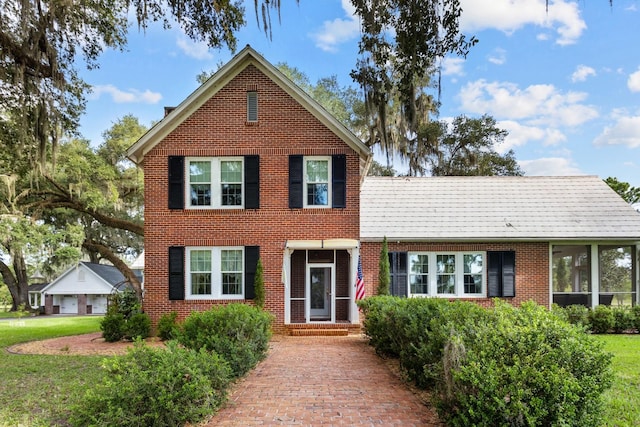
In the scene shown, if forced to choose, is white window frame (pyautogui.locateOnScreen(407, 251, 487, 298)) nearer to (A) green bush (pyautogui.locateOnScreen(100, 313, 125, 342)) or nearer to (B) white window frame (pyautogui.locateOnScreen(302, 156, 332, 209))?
(B) white window frame (pyautogui.locateOnScreen(302, 156, 332, 209))

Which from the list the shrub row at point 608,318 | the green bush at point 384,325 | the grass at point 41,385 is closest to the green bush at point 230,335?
the grass at point 41,385

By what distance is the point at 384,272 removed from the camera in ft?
46.5

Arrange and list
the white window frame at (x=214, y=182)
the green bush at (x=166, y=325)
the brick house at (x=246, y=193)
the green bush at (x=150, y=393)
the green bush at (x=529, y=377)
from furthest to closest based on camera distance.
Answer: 1. the white window frame at (x=214, y=182)
2. the brick house at (x=246, y=193)
3. the green bush at (x=166, y=325)
4. the green bush at (x=150, y=393)
5. the green bush at (x=529, y=377)

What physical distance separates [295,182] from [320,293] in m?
3.88

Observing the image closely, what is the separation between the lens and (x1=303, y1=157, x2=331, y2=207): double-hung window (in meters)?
13.7

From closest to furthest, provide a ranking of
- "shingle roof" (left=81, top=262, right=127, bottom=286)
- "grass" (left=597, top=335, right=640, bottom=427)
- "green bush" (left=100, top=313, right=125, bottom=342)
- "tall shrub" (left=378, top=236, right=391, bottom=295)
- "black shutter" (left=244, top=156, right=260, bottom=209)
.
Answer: "grass" (left=597, top=335, right=640, bottom=427) < "green bush" (left=100, top=313, right=125, bottom=342) < "black shutter" (left=244, top=156, right=260, bottom=209) < "tall shrub" (left=378, top=236, right=391, bottom=295) < "shingle roof" (left=81, top=262, right=127, bottom=286)

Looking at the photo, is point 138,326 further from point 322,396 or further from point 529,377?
point 529,377

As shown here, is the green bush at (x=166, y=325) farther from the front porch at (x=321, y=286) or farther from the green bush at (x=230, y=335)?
the green bush at (x=230, y=335)

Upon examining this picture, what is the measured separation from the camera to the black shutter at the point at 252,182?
1349cm

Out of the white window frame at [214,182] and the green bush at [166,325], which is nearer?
the green bush at [166,325]

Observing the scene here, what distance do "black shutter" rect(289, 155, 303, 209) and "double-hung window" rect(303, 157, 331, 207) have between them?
0.22m

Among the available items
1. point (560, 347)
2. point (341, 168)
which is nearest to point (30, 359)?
point (341, 168)

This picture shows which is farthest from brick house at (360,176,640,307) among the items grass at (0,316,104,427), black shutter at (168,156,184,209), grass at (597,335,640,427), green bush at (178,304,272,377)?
grass at (0,316,104,427)

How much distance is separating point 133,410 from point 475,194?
15119mm
